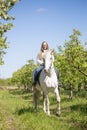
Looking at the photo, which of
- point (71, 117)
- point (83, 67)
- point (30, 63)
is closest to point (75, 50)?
point (83, 67)

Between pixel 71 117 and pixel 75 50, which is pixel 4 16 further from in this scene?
pixel 75 50

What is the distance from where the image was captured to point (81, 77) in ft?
93.1

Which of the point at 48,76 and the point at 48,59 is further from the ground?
the point at 48,59

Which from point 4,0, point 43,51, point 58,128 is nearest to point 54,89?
point 43,51

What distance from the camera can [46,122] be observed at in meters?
11.9

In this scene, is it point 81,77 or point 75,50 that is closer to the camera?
point 75,50

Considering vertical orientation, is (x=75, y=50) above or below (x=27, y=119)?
above

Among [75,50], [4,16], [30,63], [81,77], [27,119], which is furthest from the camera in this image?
[30,63]

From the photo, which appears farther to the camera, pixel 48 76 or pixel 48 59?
pixel 48 76

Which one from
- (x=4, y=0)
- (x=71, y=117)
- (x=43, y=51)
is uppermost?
(x=4, y=0)

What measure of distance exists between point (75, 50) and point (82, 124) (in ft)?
30.2

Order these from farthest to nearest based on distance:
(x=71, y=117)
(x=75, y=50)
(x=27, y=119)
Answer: (x=75, y=50)
(x=71, y=117)
(x=27, y=119)

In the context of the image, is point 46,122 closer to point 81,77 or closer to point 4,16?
point 4,16

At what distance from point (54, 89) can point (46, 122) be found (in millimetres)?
3125
